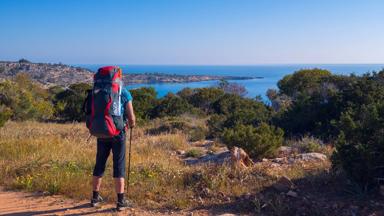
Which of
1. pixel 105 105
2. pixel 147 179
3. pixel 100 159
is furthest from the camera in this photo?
pixel 147 179

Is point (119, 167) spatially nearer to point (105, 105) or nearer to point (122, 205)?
point (122, 205)

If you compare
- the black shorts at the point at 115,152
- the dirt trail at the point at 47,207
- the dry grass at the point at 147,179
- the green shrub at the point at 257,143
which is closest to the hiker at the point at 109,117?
the black shorts at the point at 115,152

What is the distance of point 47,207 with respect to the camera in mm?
5555

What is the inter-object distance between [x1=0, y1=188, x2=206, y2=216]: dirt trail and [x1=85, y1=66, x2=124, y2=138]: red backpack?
0.94 m

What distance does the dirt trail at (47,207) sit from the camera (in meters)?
5.30

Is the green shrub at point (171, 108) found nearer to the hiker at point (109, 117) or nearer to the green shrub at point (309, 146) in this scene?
the green shrub at point (309, 146)

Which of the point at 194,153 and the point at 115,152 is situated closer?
the point at 115,152

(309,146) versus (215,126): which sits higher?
(309,146)

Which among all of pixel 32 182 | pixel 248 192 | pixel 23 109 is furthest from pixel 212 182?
pixel 23 109

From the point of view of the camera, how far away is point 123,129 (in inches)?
212

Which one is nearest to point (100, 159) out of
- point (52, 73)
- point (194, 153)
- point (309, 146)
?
point (194, 153)

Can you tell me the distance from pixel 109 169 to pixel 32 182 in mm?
1156

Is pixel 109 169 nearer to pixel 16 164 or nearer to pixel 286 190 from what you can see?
pixel 16 164

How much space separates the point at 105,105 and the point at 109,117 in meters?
0.15
